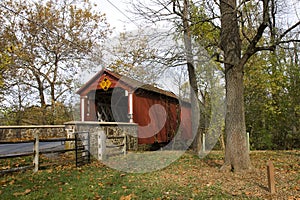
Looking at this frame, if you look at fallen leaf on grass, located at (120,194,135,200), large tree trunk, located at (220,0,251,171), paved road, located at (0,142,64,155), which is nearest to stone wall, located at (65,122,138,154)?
paved road, located at (0,142,64,155)

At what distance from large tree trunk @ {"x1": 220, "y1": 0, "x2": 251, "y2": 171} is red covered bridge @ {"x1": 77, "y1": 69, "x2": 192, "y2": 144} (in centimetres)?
612

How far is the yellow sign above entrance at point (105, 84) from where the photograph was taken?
42.9 feet

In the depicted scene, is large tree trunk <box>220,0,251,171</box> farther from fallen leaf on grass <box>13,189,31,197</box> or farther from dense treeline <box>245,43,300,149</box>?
dense treeline <box>245,43,300,149</box>

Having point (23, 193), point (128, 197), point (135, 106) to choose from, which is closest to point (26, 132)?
point (135, 106)

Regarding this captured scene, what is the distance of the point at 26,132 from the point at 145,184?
912 centimetres

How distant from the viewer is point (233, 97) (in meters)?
6.37

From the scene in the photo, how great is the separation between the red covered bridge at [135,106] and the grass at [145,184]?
20.0ft

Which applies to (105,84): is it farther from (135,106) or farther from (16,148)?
(16,148)

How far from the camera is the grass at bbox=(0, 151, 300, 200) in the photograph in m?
4.35

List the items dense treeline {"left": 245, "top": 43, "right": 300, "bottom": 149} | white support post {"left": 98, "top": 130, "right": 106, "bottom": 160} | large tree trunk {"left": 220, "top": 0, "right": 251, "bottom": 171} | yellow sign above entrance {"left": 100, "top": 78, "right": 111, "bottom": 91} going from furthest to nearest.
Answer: yellow sign above entrance {"left": 100, "top": 78, "right": 111, "bottom": 91}
dense treeline {"left": 245, "top": 43, "right": 300, "bottom": 149}
white support post {"left": 98, "top": 130, "right": 106, "bottom": 160}
large tree trunk {"left": 220, "top": 0, "right": 251, "bottom": 171}

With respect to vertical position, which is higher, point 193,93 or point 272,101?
point 193,93

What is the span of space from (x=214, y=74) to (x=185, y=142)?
164 inches

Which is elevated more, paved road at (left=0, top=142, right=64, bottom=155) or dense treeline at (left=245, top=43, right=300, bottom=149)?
dense treeline at (left=245, top=43, right=300, bottom=149)

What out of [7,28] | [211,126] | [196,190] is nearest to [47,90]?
[7,28]
